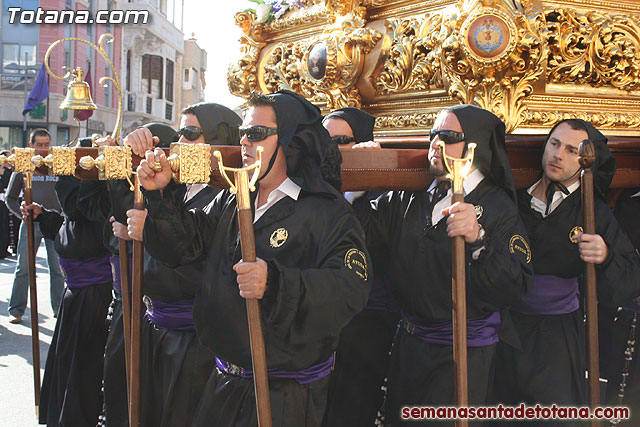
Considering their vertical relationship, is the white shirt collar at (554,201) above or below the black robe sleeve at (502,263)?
above

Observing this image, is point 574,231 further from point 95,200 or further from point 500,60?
point 95,200

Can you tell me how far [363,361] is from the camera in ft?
11.3

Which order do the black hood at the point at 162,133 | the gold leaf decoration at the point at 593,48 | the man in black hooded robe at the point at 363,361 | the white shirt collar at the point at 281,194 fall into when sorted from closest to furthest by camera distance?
the white shirt collar at the point at 281,194 < the man in black hooded robe at the point at 363,361 < the black hood at the point at 162,133 < the gold leaf decoration at the point at 593,48

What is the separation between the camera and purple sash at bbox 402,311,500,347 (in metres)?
2.72

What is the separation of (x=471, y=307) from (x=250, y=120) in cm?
120

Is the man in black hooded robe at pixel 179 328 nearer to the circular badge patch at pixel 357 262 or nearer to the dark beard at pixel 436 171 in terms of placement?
the circular badge patch at pixel 357 262

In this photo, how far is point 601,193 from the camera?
310 centimetres

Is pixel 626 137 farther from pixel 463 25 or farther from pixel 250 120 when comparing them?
pixel 250 120

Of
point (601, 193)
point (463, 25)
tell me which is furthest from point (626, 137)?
point (463, 25)

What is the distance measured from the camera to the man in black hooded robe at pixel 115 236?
310 cm

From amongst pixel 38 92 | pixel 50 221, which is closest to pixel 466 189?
pixel 50 221

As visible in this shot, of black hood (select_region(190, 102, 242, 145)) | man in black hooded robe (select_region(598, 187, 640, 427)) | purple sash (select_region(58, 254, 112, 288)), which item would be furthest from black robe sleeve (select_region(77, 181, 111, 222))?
man in black hooded robe (select_region(598, 187, 640, 427))

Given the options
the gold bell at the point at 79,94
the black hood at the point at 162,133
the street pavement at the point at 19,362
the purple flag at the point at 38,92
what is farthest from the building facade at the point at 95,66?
the black hood at the point at 162,133

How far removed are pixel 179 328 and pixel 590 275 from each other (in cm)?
184
